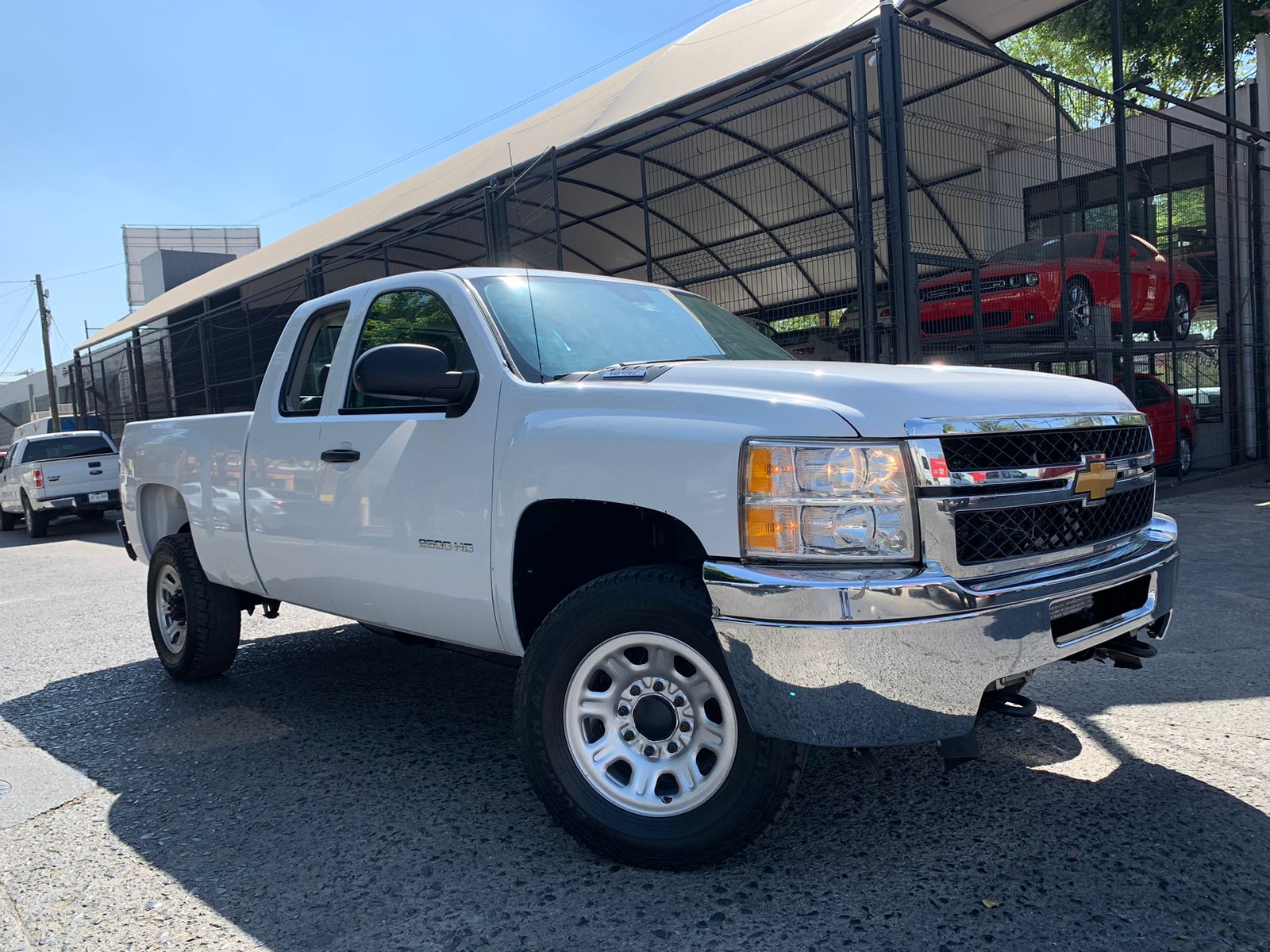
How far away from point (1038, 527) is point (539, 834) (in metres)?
1.88

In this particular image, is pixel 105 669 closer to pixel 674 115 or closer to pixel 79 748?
pixel 79 748

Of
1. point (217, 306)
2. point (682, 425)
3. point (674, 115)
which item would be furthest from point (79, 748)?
point (217, 306)

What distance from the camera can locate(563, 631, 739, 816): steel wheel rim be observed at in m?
2.95

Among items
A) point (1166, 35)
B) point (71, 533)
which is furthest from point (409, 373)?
point (1166, 35)

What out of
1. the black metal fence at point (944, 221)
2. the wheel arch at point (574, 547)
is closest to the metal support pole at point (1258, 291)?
the black metal fence at point (944, 221)

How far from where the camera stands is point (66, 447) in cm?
1792

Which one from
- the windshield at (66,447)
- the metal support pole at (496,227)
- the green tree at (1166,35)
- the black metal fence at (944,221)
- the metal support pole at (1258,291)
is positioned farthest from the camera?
the green tree at (1166,35)

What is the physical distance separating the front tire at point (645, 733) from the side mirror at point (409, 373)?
95 centimetres

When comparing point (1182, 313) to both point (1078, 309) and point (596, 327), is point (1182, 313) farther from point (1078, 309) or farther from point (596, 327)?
point (596, 327)

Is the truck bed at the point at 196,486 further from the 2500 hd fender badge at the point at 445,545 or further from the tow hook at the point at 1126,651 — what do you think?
the tow hook at the point at 1126,651

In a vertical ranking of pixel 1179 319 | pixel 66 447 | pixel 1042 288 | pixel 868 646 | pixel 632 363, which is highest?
pixel 1042 288

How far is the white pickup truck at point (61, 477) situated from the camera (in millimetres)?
17250

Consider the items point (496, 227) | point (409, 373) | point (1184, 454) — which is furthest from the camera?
point (1184, 454)

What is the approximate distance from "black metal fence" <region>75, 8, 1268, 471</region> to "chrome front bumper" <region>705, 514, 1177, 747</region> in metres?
5.96
